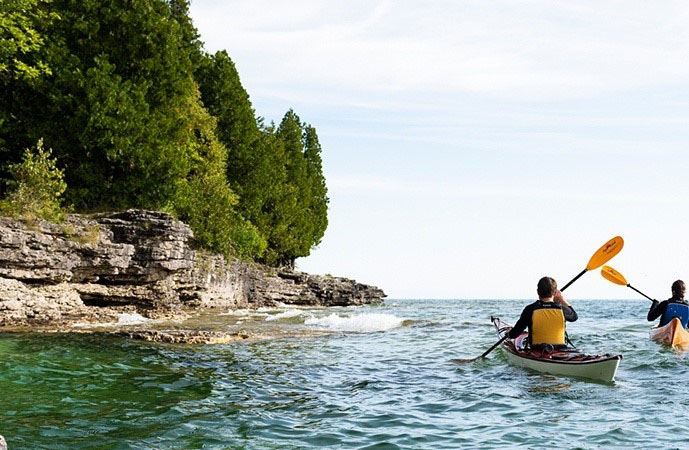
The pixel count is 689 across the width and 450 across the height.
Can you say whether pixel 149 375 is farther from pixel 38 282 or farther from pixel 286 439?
pixel 38 282

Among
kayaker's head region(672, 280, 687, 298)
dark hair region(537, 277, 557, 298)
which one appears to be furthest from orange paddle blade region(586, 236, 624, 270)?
dark hair region(537, 277, 557, 298)

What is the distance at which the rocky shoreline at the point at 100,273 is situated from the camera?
62.8ft

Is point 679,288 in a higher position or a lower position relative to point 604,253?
lower

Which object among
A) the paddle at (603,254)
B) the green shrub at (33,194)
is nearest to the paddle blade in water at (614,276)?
the paddle at (603,254)

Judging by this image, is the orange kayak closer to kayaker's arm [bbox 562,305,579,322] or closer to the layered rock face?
kayaker's arm [bbox 562,305,579,322]

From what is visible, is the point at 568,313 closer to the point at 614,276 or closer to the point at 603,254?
the point at 603,254

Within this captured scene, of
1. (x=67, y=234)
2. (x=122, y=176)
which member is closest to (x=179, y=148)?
(x=122, y=176)

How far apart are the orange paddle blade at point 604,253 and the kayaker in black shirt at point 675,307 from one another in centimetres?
202

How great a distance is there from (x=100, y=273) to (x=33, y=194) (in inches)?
141

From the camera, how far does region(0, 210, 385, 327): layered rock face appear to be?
63.7 feet

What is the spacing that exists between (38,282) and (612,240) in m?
17.2

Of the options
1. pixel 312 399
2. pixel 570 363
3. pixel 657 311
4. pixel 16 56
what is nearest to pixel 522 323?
pixel 570 363

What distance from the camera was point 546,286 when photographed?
11.8 m

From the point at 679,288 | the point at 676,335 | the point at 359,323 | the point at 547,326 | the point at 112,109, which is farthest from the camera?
the point at 112,109
